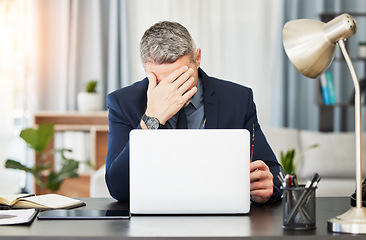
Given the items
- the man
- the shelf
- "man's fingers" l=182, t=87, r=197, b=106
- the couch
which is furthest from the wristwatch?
the shelf

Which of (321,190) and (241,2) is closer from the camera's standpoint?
(321,190)

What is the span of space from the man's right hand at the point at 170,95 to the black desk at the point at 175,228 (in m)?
0.47

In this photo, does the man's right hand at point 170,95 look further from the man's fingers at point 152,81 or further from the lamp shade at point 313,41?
the lamp shade at point 313,41

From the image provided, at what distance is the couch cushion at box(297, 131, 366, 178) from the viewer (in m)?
4.32

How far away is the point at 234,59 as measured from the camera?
16.9 ft

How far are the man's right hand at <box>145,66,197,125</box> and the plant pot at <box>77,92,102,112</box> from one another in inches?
122

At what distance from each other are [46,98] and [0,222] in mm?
3928

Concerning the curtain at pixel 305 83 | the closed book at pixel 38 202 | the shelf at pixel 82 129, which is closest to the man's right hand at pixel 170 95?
the closed book at pixel 38 202

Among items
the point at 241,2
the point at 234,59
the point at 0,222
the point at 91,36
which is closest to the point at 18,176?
the point at 91,36

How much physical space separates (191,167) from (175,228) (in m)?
0.18

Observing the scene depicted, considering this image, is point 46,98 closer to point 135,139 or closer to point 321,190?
point 321,190

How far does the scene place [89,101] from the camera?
4918 mm

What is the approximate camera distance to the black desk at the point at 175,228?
1.24 meters

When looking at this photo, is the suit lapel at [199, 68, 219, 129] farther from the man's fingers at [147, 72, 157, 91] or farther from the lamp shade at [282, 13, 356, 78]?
the lamp shade at [282, 13, 356, 78]
